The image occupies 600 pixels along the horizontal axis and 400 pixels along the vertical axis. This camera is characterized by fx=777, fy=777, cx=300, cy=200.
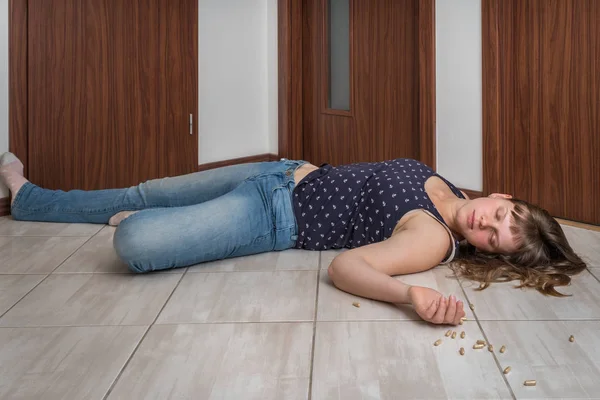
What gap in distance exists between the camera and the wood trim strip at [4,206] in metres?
3.13

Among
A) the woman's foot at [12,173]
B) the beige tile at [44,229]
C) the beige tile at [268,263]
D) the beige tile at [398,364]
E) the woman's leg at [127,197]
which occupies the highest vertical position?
the woman's foot at [12,173]

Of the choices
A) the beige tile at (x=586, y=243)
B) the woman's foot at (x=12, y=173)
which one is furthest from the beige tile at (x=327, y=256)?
the woman's foot at (x=12, y=173)

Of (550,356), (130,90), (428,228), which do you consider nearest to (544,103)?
(428,228)

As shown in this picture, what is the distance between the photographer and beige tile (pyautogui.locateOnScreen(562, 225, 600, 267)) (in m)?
2.45

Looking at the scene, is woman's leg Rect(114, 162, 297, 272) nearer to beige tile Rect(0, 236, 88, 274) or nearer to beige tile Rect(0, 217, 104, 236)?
beige tile Rect(0, 236, 88, 274)

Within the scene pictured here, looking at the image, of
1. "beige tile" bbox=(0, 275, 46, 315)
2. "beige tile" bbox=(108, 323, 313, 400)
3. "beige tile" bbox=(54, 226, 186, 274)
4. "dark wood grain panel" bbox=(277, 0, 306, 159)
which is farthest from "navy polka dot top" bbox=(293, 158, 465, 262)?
"dark wood grain panel" bbox=(277, 0, 306, 159)

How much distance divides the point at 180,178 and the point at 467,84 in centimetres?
125

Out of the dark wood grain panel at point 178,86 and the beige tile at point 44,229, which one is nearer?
the beige tile at point 44,229

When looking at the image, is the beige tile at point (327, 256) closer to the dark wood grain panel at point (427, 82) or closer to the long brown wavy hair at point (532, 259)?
the long brown wavy hair at point (532, 259)

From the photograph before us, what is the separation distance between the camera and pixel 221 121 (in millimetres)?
4051

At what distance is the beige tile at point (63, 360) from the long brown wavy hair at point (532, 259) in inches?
38.4

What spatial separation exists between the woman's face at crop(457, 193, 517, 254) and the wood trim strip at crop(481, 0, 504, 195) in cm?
93

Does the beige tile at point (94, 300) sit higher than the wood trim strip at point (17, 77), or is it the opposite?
the wood trim strip at point (17, 77)

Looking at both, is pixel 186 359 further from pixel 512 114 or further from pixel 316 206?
pixel 512 114
